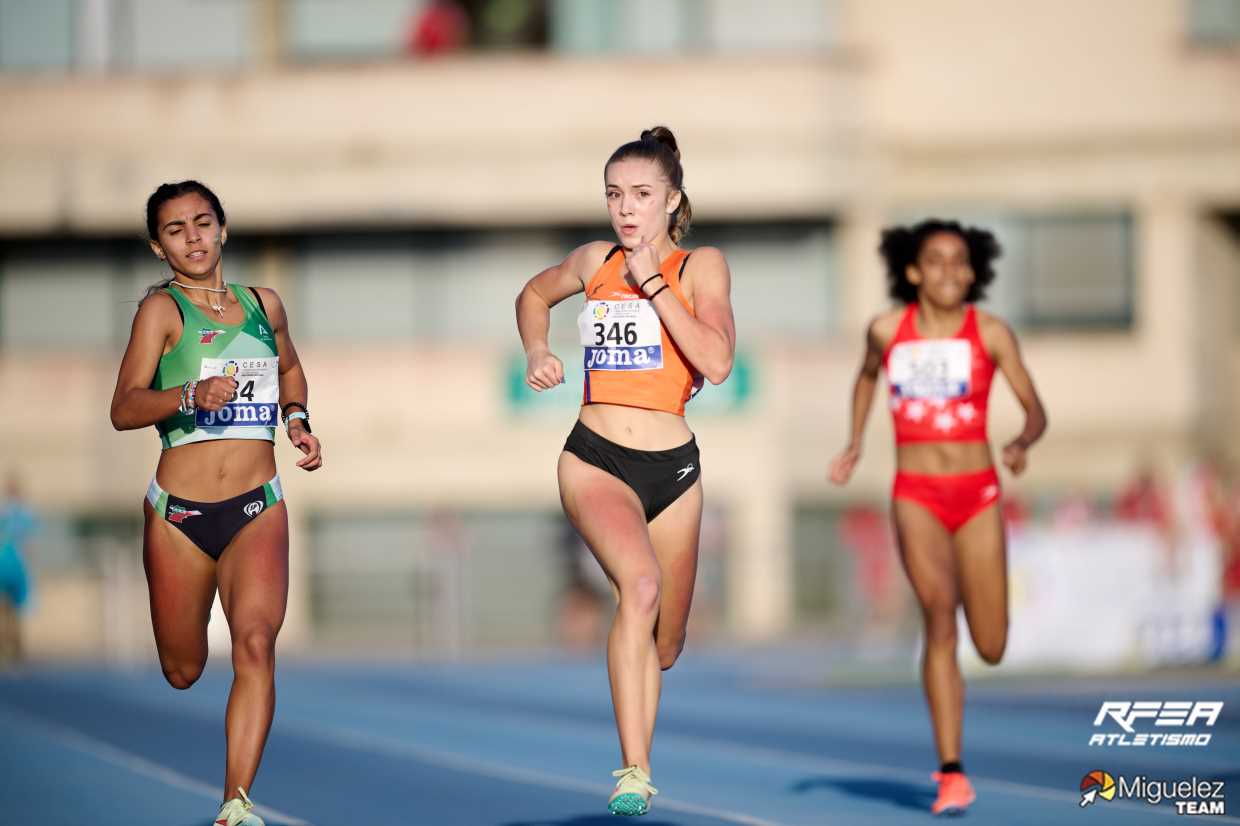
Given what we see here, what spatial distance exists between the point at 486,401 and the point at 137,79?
7201mm

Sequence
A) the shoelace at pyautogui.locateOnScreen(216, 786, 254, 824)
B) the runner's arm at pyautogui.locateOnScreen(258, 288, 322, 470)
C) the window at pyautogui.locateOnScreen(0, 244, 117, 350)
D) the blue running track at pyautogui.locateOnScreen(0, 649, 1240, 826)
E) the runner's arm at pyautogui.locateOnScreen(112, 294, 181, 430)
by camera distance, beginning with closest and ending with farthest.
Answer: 1. the shoelace at pyautogui.locateOnScreen(216, 786, 254, 824)
2. the runner's arm at pyautogui.locateOnScreen(112, 294, 181, 430)
3. the runner's arm at pyautogui.locateOnScreen(258, 288, 322, 470)
4. the blue running track at pyautogui.locateOnScreen(0, 649, 1240, 826)
5. the window at pyautogui.locateOnScreen(0, 244, 117, 350)

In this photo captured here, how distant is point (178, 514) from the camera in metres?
8.24

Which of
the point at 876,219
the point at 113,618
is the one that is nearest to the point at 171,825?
the point at 113,618

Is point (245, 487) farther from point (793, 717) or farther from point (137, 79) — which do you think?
point (137, 79)

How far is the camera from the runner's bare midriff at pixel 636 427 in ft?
26.5

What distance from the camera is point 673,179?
8109 mm

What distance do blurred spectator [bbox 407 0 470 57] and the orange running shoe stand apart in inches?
1057

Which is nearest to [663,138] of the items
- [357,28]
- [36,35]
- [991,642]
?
[991,642]

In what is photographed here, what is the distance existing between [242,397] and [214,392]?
0.45 m

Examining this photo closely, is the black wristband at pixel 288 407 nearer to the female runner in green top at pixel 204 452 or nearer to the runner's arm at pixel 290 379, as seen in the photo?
the runner's arm at pixel 290 379

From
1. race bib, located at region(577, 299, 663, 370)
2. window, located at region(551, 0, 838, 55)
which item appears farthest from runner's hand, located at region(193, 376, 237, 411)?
window, located at region(551, 0, 838, 55)

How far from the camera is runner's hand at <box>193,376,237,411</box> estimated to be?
784cm

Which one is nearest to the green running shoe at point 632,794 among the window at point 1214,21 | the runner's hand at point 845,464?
the runner's hand at point 845,464

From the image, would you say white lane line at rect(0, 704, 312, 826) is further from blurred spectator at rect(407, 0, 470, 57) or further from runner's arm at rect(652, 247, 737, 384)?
blurred spectator at rect(407, 0, 470, 57)
